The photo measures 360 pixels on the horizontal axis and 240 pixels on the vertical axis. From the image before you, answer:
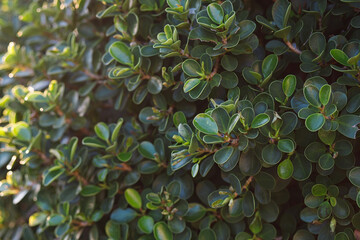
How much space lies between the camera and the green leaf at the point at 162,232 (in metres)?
1.17

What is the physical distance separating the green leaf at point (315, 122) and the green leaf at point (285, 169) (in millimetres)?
131

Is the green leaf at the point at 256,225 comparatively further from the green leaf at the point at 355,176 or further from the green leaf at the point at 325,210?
the green leaf at the point at 355,176

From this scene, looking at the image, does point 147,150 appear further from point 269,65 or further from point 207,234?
point 269,65

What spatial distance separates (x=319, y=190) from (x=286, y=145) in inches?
6.9

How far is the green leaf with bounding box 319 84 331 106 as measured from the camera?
3.11 ft

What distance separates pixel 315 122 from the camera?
3.13 feet

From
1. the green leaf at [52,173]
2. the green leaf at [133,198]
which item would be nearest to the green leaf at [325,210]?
the green leaf at [133,198]

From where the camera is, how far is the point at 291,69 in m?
1.27

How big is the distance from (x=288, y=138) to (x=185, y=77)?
355 mm

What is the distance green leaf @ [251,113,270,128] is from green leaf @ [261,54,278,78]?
0.54ft

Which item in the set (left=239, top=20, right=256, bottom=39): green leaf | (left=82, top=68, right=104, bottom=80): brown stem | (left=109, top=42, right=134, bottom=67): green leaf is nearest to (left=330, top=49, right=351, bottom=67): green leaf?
(left=239, top=20, right=256, bottom=39): green leaf

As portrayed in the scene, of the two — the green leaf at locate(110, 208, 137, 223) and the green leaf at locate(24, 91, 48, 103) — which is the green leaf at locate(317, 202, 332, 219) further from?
the green leaf at locate(24, 91, 48, 103)

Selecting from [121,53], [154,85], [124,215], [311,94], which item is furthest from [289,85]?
[124,215]

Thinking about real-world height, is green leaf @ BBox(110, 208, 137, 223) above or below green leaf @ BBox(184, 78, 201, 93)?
below
